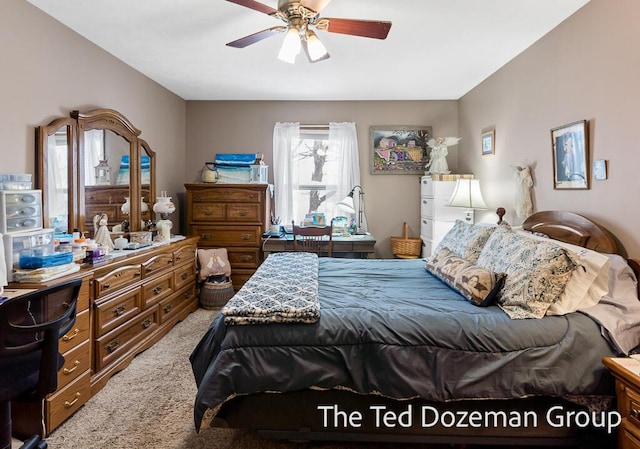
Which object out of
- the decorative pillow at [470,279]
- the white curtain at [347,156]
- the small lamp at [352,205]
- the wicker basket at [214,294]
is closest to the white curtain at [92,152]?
the wicker basket at [214,294]

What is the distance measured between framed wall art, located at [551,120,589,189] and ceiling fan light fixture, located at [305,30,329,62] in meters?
1.72

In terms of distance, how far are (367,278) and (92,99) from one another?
2.62 metres

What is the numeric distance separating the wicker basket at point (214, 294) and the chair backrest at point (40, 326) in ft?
7.49

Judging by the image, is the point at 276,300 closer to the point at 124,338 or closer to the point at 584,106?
the point at 124,338

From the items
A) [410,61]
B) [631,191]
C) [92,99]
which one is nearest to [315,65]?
[410,61]

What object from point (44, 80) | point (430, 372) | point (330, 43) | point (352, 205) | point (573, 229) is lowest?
point (430, 372)

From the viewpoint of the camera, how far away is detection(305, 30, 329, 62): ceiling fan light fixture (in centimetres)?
215

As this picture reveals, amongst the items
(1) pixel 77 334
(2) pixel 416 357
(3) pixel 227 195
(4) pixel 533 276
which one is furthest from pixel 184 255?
(4) pixel 533 276

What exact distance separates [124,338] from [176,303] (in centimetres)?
86

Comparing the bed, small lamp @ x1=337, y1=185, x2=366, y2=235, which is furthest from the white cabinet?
the bed

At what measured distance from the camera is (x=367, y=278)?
249cm

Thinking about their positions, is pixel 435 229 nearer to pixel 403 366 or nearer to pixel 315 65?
pixel 315 65

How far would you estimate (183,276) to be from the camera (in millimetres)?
3600

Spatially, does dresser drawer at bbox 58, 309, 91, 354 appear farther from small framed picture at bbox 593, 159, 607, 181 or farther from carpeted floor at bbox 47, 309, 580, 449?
small framed picture at bbox 593, 159, 607, 181
